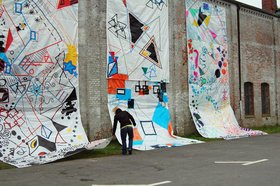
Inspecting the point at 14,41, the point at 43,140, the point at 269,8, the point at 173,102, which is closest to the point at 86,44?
the point at 14,41

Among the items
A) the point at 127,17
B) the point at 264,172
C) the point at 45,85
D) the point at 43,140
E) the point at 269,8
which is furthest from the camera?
the point at 269,8

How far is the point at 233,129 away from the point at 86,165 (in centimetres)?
1287

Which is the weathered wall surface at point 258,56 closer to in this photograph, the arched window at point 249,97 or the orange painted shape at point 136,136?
the arched window at point 249,97

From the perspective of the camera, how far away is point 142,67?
18266 millimetres

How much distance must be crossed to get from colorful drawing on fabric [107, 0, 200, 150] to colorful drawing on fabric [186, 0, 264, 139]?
2172 millimetres

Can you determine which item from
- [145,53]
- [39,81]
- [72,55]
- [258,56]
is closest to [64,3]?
[72,55]

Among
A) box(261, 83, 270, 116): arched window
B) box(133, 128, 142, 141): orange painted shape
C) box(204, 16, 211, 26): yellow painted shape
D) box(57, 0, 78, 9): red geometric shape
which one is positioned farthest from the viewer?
box(261, 83, 270, 116): arched window

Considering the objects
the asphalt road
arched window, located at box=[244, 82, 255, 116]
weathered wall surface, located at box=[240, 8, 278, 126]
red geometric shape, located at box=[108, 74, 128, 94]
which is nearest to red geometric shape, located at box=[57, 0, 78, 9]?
red geometric shape, located at box=[108, 74, 128, 94]

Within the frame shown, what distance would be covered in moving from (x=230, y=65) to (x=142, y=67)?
7862 millimetres

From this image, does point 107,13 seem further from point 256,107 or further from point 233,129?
point 256,107

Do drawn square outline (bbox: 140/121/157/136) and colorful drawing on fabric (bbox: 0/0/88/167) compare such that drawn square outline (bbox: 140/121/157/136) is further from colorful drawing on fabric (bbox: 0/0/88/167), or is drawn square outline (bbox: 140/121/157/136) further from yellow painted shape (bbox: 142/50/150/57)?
colorful drawing on fabric (bbox: 0/0/88/167)

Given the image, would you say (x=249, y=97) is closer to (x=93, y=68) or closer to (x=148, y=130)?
(x=148, y=130)

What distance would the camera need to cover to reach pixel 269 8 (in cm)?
2994

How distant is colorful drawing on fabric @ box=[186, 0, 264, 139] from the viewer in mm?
20938
